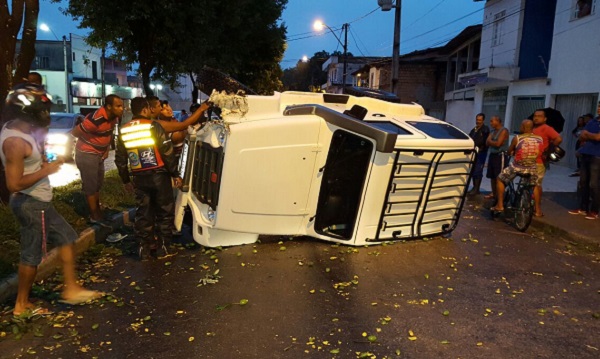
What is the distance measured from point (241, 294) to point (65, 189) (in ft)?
18.8

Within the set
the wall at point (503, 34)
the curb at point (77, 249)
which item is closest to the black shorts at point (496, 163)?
the curb at point (77, 249)

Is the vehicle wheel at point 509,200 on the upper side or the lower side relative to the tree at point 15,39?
lower

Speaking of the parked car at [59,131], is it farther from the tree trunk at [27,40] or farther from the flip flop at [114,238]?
the flip flop at [114,238]

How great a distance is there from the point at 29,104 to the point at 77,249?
244 centimetres

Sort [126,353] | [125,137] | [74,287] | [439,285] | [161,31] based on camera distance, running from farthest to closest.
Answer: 1. [161,31]
2. [125,137]
3. [439,285]
4. [74,287]
5. [126,353]

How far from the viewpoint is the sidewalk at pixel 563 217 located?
6.62 m

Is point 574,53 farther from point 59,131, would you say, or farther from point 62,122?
point 62,122

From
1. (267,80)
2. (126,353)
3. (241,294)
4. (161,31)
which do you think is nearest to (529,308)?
(241,294)

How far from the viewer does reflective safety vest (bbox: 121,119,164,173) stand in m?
5.06

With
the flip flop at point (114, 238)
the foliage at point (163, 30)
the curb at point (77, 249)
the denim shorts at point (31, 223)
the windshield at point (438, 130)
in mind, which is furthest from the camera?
the foliage at point (163, 30)

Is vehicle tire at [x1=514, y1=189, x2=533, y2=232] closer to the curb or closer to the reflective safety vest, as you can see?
the reflective safety vest

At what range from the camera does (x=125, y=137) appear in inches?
202

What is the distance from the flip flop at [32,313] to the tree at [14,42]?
138 inches

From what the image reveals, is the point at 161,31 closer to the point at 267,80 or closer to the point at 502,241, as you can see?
the point at 502,241
